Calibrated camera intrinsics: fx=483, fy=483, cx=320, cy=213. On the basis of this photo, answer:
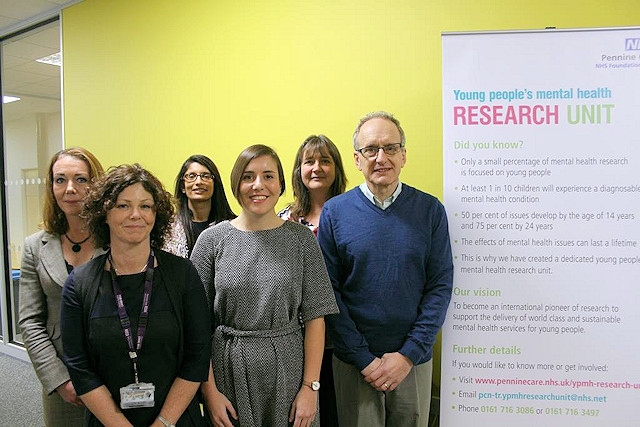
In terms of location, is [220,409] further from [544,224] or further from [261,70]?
[261,70]

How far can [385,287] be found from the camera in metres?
1.87

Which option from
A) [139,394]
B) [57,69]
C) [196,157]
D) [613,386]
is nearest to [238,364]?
[139,394]

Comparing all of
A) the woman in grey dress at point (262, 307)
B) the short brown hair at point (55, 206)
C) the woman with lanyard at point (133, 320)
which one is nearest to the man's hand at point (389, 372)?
the woman in grey dress at point (262, 307)

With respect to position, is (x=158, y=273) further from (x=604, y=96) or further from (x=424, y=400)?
(x=604, y=96)

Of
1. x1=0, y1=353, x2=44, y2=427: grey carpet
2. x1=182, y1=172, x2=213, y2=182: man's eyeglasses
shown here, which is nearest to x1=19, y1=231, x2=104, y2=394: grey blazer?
x1=182, y1=172, x2=213, y2=182: man's eyeglasses

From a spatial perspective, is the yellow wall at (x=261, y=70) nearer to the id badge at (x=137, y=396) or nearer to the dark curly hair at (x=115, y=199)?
the dark curly hair at (x=115, y=199)

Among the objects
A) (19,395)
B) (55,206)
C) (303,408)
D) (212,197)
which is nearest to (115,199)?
(55,206)

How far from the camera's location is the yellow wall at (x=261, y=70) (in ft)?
8.93

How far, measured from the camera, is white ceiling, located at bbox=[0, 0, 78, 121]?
14.3ft

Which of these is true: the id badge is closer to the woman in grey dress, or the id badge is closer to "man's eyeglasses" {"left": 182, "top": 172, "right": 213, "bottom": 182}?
the woman in grey dress

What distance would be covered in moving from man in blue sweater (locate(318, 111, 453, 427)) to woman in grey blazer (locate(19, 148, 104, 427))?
0.95m

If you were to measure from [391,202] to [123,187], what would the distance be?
39.7 inches

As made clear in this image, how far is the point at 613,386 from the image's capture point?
76.5 inches

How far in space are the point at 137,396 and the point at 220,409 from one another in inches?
11.1
